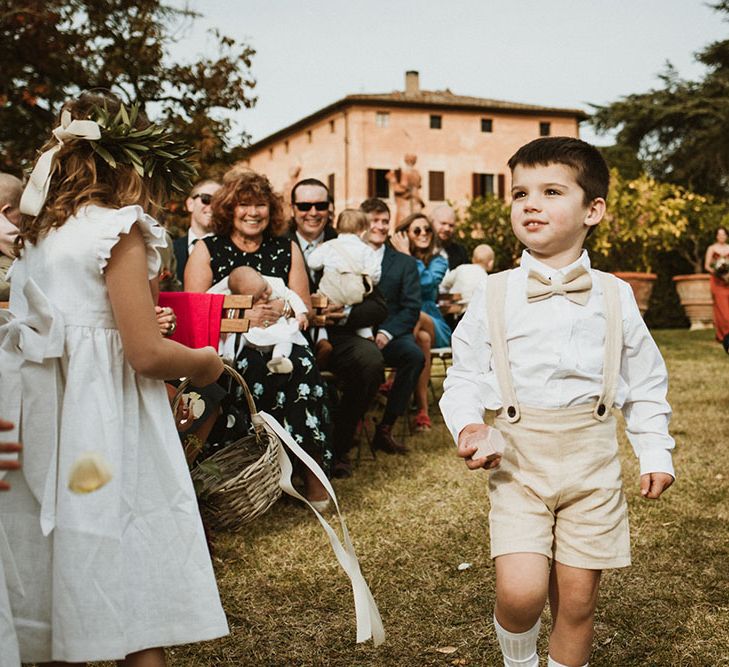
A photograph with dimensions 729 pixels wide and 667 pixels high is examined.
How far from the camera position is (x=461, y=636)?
3.43 meters

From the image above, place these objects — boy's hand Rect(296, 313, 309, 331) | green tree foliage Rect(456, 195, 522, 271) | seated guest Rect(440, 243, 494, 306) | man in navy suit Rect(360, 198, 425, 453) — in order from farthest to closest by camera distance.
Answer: green tree foliage Rect(456, 195, 522, 271) < seated guest Rect(440, 243, 494, 306) < man in navy suit Rect(360, 198, 425, 453) < boy's hand Rect(296, 313, 309, 331)

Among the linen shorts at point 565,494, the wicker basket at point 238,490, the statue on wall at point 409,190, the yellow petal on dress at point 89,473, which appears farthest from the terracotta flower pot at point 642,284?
the yellow petal on dress at point 89,473

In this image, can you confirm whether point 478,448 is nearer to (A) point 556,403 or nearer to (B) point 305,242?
(A) point 556,403

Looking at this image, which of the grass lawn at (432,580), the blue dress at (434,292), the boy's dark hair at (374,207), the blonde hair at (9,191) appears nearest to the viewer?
A: the grass lawn at (432,580)

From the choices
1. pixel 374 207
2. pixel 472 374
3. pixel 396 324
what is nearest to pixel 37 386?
pixel 472 374

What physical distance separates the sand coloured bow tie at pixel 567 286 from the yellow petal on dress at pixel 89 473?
4.15 feet

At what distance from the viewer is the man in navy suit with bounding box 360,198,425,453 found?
727cm

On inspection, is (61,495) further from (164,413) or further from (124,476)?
(164,413)

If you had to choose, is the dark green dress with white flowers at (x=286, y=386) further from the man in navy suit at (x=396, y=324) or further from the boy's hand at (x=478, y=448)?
the boy's hand at (x=478, y=448)

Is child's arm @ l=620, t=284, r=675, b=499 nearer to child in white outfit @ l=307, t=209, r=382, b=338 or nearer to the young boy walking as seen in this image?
the young boy walking

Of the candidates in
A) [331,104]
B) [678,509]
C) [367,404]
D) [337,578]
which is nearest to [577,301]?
[337,578]

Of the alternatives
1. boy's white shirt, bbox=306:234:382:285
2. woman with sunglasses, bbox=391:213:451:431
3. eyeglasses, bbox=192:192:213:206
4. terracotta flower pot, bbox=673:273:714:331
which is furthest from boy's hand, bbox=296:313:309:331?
terracotta flower pot, bbox=673:273:714:331

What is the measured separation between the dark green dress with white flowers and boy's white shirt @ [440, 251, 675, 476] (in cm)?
282

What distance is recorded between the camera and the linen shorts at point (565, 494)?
2.46 metres
